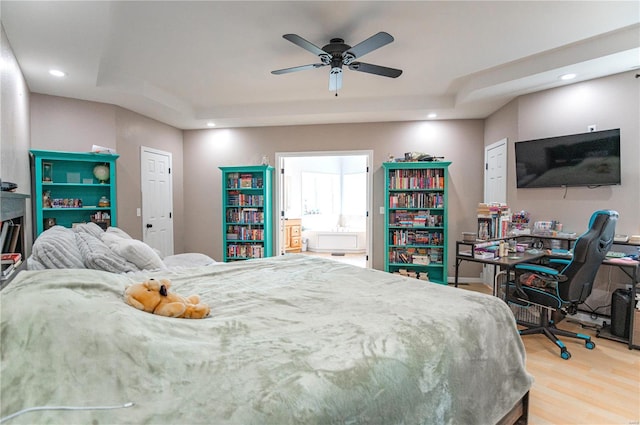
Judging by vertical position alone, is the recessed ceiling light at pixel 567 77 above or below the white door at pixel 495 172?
above

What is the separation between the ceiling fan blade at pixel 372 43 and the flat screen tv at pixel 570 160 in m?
2.55

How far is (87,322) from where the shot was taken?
3.26ft

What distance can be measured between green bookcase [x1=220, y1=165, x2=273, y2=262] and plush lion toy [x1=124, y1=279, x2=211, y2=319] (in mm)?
3768

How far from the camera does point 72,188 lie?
4109mm

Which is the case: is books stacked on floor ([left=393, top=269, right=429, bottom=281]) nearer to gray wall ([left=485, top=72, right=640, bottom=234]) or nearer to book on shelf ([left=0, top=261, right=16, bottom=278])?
gray wall ([left=485, top=72, right=640, bottom=234])

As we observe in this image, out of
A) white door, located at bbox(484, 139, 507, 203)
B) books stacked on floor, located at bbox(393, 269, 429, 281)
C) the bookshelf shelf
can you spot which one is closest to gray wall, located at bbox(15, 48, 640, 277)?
white door, located at bbox(484, 139, 507, 203)

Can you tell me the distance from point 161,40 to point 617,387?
466 centimetres

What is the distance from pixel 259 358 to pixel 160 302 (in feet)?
2.11

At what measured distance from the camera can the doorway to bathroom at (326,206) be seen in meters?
7.94

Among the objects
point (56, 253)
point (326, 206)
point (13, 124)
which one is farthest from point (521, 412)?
point (326, 206)

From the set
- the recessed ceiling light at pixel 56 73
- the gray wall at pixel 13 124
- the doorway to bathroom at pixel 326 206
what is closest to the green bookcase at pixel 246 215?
the doorway to bathroom at pixel 326 206

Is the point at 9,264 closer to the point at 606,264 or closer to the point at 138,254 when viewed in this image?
the point at 138,254

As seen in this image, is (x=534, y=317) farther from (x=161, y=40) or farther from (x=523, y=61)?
(x=161, y=40)

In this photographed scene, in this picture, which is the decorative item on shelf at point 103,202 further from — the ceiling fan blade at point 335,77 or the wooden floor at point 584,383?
the wooden floor at point 584,383
